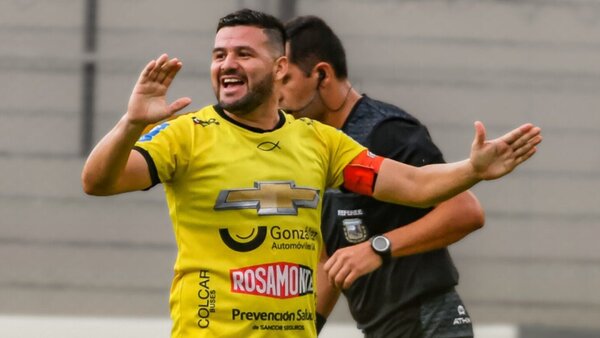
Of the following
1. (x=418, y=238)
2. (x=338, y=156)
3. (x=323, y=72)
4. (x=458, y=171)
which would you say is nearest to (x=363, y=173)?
(x=338, y=156)

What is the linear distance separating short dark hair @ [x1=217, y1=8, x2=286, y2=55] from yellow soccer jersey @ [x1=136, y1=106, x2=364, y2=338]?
0.28 meters

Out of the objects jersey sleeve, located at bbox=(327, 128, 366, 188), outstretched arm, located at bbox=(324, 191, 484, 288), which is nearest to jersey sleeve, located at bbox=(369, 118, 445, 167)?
outstretched arm, located at bbox=(324, 191, 484, 288)

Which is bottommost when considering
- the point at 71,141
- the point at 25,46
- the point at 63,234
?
the point at 63,234

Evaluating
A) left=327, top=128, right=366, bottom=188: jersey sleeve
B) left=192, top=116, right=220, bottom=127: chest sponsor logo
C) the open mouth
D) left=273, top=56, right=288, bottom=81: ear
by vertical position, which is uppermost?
left=273, top=56, right=288, bottom=81: ear

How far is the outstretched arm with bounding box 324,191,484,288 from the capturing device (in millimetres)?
4223

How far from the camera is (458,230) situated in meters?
4.49

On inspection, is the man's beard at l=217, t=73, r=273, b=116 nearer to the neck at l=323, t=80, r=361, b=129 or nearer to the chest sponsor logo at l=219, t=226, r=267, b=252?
the chest sponsor logo at l=219, t=226, r=267, b=252

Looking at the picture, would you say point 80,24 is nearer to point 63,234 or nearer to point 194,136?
point 63,234

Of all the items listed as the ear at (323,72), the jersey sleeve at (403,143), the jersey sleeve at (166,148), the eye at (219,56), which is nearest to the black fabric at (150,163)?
the jersey sleeve at (166,148)

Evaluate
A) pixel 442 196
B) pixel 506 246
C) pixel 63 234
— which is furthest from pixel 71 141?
pixel 442 196

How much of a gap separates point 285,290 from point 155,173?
473mm

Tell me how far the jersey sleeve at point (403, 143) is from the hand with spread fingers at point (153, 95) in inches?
46.0

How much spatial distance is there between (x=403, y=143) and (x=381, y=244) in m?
0.40

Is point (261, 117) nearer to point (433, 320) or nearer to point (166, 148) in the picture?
point (166, 148)
